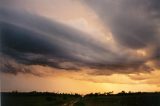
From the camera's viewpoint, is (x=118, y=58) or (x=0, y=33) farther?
(x=0, y=33)

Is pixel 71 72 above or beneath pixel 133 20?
beneath

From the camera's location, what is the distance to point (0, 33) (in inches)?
130

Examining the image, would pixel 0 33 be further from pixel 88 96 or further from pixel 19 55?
pixel 88 96

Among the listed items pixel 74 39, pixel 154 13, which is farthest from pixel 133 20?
pixel 74 39

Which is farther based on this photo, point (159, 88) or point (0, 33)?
point (0, 33)

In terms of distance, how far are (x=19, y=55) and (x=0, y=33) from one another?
23 centimetres

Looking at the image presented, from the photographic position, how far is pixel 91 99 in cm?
306

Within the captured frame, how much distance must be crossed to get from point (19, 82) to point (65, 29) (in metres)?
0.49

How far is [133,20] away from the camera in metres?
3.07

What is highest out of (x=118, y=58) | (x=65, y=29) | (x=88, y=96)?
(x=65, y=29)

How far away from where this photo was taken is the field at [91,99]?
120 inches

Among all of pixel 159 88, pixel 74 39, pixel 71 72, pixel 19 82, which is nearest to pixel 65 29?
pixel 74 39

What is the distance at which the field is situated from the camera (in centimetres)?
304

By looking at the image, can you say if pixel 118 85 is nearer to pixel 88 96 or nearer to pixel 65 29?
pixel 88 96
